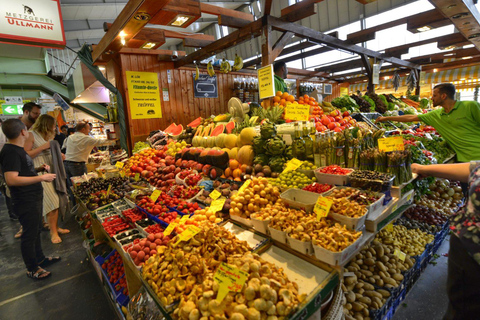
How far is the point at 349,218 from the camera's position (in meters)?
1.58

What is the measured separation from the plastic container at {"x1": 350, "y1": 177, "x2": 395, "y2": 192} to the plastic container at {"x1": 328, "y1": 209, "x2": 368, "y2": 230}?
381mm

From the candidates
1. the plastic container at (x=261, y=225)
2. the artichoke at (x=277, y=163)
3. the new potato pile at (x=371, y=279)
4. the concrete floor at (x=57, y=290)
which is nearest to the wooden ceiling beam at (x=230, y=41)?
the artichoke at (x=277, y=163)

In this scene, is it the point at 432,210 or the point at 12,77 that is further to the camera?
the point at 12,77

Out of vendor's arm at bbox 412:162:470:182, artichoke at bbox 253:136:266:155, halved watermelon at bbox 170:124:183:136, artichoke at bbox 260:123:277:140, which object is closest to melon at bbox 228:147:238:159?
artichoke at bbox 253:136:266:155

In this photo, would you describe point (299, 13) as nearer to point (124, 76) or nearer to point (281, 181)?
point (281, 181)

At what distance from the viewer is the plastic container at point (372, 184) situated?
1.88 m

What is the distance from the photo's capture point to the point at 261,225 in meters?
1.82

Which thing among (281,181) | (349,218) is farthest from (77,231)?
(349,218)

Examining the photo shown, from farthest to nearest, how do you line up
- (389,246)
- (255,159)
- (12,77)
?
(12,77), (255,159), (389,246)

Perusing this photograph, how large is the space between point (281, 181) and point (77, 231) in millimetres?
4771

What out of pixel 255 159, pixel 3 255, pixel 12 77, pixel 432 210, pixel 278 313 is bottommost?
pixel 3 255

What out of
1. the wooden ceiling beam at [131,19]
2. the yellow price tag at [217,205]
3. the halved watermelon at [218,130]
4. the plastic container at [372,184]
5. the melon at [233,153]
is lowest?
the yellow price tag at [217,205]

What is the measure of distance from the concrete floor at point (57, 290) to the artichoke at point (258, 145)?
252cm

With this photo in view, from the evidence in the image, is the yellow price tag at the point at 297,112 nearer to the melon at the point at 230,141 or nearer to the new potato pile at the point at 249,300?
the melon at the point at 230,141
